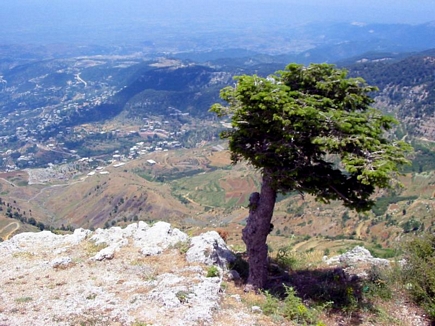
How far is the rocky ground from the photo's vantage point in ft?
39.3

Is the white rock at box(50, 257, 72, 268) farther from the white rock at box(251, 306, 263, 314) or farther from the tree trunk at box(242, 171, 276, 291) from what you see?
the white rock at box(251, 306, 263, 314)

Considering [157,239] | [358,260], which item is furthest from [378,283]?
[157,239]

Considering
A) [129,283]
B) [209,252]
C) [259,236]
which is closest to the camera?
[129,283]

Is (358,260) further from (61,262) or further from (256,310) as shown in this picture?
(61,262)

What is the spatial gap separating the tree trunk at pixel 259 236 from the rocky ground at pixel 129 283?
0.78m

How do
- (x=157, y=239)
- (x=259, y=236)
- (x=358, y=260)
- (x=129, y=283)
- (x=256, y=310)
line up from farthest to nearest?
1. (x=157, y=239)
2. (x=358, y=260)
3. (x=259, y=236)
4. (x=129, y=283)
5. (x=256, y=310)

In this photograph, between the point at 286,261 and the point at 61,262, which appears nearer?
the point at 61,262

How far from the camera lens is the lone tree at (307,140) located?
12.0 m

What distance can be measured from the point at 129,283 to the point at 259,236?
5.18m

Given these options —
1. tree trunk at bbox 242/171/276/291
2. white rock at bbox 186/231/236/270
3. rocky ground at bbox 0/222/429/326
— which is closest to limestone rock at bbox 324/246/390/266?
rocky ground at bbox 0/222/429/326

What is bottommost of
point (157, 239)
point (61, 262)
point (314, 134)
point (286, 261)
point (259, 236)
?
point (286, 261)

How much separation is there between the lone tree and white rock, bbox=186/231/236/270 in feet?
6.10

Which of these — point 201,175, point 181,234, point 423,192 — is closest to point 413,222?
point 423,192

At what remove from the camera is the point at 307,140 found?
42.8 ft
